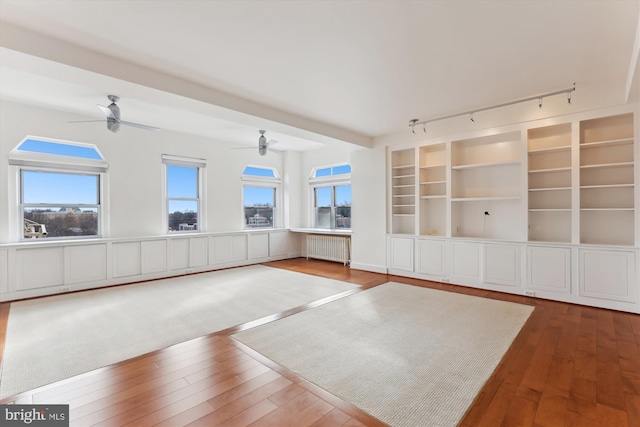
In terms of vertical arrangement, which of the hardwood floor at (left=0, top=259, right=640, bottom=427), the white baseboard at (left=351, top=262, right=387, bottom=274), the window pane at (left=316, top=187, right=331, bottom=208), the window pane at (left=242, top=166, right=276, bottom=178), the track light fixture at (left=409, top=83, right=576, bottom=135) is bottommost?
the hardwood floor at (left=0, top=259, right=640, bottom=427)

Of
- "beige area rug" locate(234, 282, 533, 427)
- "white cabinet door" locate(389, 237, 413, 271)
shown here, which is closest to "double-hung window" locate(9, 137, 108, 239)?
"beige area rug" locate(234, 282, 533, 427)

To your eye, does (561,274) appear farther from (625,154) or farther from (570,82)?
(570,82)

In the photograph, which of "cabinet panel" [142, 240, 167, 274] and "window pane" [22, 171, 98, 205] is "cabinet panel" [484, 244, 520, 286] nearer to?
"cabinet panel" [142, 240, 167, 274]

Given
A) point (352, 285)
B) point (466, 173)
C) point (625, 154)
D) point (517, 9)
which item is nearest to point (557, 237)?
point (625, 154)

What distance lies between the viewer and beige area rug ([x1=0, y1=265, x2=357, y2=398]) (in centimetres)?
262

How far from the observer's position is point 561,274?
4.26 metres

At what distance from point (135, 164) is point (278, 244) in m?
3.73

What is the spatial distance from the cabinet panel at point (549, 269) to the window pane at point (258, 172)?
6040 mm

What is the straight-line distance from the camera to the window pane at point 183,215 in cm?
644

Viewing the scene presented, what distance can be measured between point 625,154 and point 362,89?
367cm

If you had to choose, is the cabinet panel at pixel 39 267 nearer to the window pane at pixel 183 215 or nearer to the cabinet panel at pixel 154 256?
the cabinet panel at pixel 154 256

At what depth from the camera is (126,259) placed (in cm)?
549

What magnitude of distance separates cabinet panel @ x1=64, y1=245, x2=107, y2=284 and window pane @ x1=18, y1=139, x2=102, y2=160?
1611 mm

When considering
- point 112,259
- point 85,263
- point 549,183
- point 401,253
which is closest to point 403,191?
point 401,253
